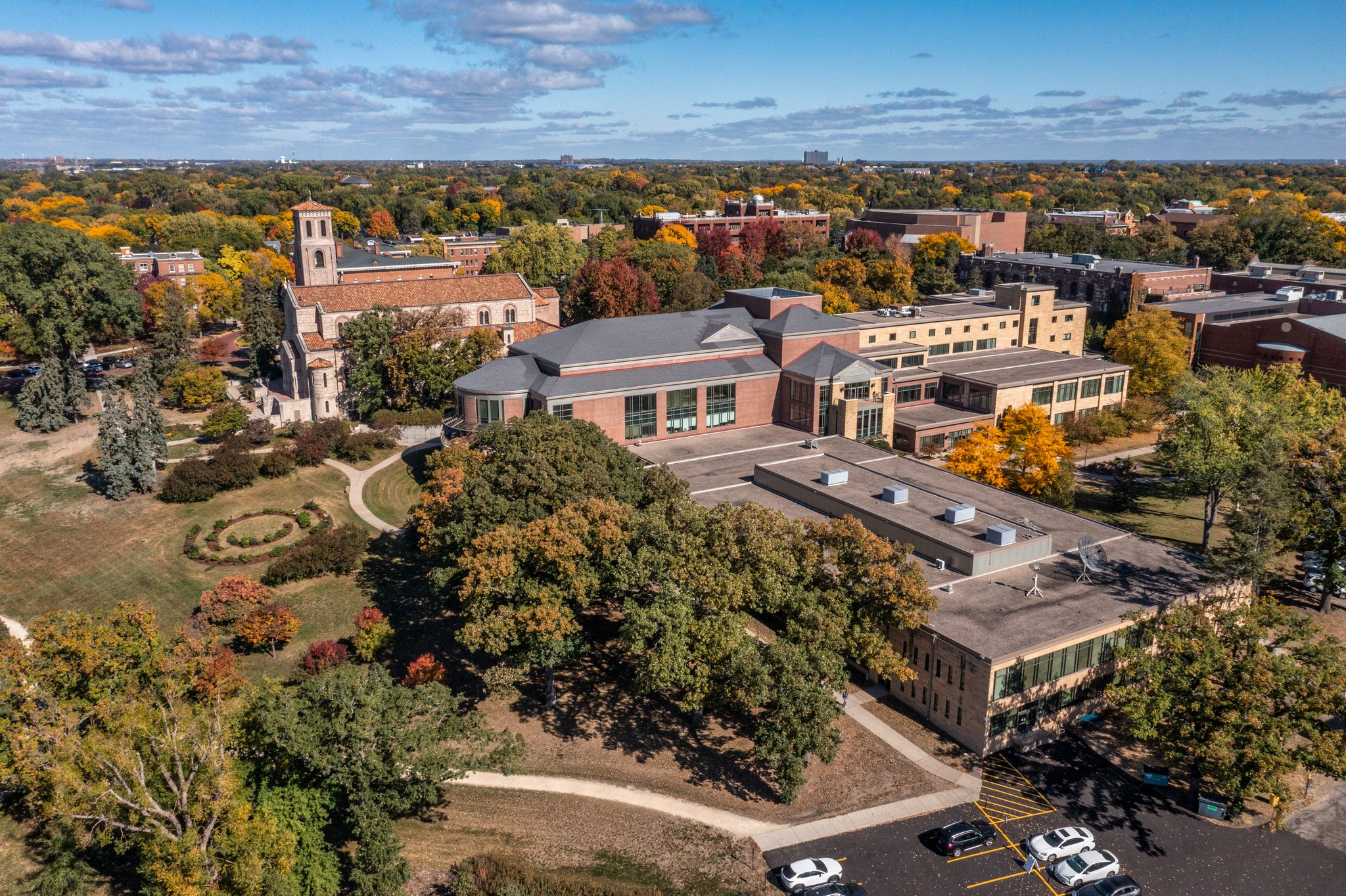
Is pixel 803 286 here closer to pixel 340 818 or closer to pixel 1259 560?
pixel 1259 560

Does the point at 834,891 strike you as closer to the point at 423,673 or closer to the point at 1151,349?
the point at 423,673

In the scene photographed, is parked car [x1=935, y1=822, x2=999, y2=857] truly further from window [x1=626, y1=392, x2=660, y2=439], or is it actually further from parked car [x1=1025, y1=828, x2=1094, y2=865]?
window [x1=626, y1=392, x2=660, y2=439]

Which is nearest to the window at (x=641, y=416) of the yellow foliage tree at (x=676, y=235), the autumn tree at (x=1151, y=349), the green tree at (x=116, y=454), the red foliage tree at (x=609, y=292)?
the red foliage tree at (x=609, y=292)

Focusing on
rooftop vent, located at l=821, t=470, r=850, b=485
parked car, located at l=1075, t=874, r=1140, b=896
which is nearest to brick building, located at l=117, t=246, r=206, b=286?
rooftop vent, located at l=821, t=470, r=850, b=485

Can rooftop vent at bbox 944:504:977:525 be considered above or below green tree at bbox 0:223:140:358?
below

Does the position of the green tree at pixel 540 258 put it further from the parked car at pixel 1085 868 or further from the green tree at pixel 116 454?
the parked car at pixel 1085 868

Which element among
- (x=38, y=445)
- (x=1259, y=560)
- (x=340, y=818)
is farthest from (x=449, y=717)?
(x=38, y=445)
